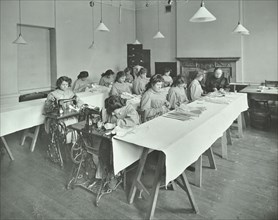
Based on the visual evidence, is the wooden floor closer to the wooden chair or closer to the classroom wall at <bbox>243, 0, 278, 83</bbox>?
the wooden chair

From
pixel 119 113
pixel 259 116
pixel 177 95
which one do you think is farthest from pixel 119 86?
pixel 259 116

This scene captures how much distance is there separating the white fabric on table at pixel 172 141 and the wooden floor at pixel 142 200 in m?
0.51

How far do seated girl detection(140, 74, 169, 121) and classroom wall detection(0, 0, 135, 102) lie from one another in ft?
12.7

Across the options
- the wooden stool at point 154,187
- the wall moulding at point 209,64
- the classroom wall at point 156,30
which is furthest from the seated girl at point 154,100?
the classroom wall at point 156,30

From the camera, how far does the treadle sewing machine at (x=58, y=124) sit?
396 cm

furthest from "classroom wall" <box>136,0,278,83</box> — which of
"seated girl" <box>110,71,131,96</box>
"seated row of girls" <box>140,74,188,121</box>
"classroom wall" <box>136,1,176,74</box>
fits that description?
"seated row of girls" <box>140,74,188,121</box>

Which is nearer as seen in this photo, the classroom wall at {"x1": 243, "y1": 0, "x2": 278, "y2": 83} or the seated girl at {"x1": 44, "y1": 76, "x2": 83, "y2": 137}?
the seated girl at {"x1": 44, "y1": 76, "x2": 83, "y2": 137}

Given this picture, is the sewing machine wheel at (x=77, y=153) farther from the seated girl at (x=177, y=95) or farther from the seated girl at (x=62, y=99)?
the seated girl at (x=177, y=95)

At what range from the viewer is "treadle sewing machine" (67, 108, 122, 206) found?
2.84 meters

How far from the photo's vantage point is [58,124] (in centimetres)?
398

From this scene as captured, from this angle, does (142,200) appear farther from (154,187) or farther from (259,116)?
(259,116)

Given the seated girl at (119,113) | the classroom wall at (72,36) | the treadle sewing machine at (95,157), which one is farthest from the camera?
the classroom wall at (72,36)

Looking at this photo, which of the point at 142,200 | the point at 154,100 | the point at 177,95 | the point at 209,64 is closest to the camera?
the point at 142,200

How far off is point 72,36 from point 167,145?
6293 mm
